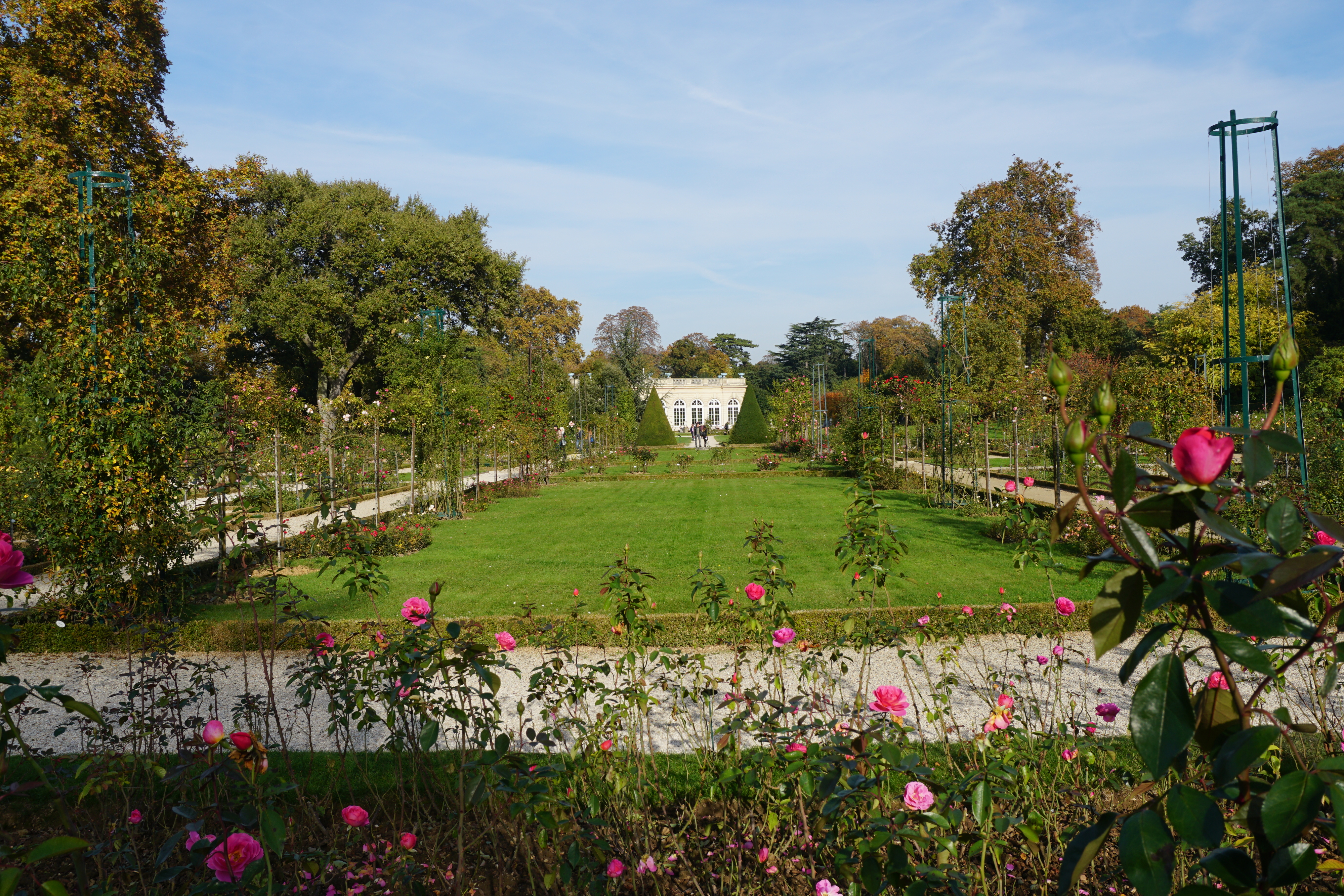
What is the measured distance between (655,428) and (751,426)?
364 centimetres

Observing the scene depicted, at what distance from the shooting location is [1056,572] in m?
6.55

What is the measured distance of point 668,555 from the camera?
802cm

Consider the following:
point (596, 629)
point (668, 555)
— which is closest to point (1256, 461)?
point (596, 629)

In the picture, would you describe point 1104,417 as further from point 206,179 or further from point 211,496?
point 206,179

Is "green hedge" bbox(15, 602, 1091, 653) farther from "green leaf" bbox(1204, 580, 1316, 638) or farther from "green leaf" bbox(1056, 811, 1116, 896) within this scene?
"green leaf" bbox(1204, 580, 1316, 638)

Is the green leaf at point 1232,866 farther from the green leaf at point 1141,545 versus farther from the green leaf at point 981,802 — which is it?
the green leaf at point 981,802

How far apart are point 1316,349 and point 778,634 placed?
26633 mm

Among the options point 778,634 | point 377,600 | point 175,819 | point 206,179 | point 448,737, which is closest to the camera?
point 778,634

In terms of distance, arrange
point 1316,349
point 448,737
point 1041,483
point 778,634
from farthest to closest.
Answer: point 1316,349, point 1041,483, point 448,737, point 778,634

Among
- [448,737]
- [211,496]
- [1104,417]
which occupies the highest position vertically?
[1104,417]

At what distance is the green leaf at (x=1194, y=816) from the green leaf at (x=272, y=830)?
1.23 meters

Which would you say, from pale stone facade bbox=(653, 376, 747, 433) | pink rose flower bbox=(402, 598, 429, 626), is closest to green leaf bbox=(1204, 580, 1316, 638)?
pink rose flower bbox=(402, 598, 429, 626)

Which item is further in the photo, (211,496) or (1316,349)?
(1316,349)

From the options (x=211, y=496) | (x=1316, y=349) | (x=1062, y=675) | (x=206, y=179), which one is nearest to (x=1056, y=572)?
(x=1062, y=675)
